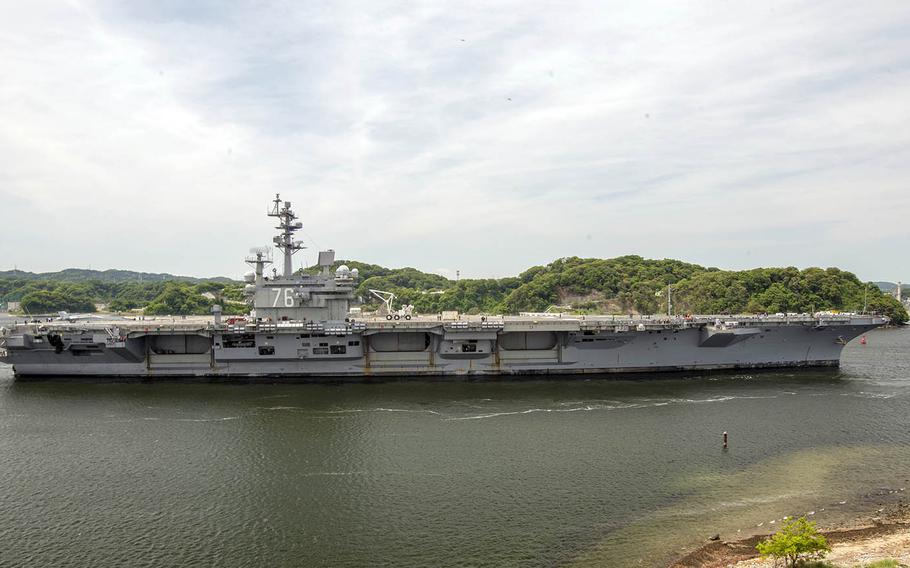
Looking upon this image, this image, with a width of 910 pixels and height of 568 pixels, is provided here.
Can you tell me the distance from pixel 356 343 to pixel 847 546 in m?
20.4

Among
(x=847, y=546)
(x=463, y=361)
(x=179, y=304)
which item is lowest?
(x=847, y=546)

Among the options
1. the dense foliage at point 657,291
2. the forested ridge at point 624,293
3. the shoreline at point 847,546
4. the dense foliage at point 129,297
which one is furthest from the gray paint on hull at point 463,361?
the dense foliage at point 129,297

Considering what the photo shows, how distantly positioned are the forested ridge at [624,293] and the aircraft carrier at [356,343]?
22.4 metres

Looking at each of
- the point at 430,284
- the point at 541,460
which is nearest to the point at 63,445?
the point at 541,460

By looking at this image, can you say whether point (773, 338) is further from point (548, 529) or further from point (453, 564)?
point (453, 564)

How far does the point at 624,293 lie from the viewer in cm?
6888

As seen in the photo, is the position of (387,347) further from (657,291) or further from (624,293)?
(624,293)

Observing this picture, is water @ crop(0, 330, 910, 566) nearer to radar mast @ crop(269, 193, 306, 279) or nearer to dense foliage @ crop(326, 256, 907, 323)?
radar mast @ crop(269, 193, 306, 279)

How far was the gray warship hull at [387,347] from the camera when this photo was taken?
25734 millimetres

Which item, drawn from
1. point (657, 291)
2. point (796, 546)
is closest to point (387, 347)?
point (796, 546)

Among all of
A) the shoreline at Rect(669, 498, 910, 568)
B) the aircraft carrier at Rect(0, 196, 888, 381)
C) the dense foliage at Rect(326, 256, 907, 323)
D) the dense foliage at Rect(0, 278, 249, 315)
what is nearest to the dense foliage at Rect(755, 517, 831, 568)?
the shoreline at Rect(669, 498, 910, 568)

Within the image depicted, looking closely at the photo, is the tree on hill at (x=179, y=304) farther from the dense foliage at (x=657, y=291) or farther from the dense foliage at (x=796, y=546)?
the dense foliage at (x=796, y=546)

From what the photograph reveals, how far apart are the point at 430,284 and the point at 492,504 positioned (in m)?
96.3

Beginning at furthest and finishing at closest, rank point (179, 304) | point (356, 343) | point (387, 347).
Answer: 1. point (179, 304)
2. point (387, 347)
3. point (356, 343)
